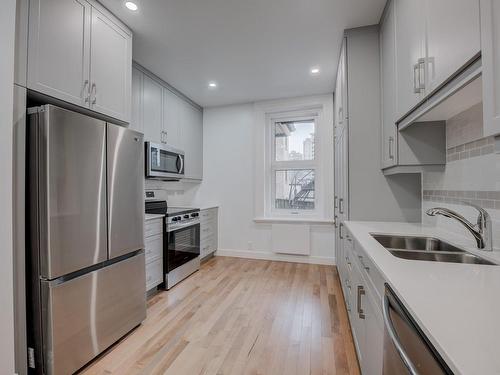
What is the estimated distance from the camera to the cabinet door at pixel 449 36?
0.87 m

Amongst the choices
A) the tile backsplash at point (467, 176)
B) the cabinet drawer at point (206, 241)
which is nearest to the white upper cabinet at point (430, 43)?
the tile backsplash at point (467, 176)

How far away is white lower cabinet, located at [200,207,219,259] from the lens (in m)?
3.72

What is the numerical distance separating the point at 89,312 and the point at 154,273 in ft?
3.44

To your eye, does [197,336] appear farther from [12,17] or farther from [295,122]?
[295,122]

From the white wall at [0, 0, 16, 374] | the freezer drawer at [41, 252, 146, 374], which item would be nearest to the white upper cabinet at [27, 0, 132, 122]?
the white wall at [0, 0, 16, 374]

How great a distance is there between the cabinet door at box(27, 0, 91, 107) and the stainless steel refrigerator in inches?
9.4

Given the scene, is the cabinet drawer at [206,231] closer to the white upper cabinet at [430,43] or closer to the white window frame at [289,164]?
the white window frame at [289,164]

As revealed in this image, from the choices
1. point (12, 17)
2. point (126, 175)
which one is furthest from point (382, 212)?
point (12, 17)

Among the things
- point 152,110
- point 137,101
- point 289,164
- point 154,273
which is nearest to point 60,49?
point 137,101

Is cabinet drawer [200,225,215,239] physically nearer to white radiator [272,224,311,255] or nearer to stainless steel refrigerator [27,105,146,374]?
white radiator [272,224,311,255]

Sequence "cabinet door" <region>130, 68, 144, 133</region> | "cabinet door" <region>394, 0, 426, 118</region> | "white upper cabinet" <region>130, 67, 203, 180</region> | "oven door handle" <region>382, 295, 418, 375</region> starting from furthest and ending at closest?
"white upper cabinet" <region>130, 67, 203, 180</region> < "cabinet door" <region>130, 68, 144, 133</region> < "cabinet door" <region>394, 0, 426, 118</region> < "oven door handle" <region>382, 295, 418, 375</region>

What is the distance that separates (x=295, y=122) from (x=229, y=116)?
1150 mm

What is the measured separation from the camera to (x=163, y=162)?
10.0 ft

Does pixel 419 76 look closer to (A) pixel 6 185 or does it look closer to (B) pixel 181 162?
(A) pixel 6 185
